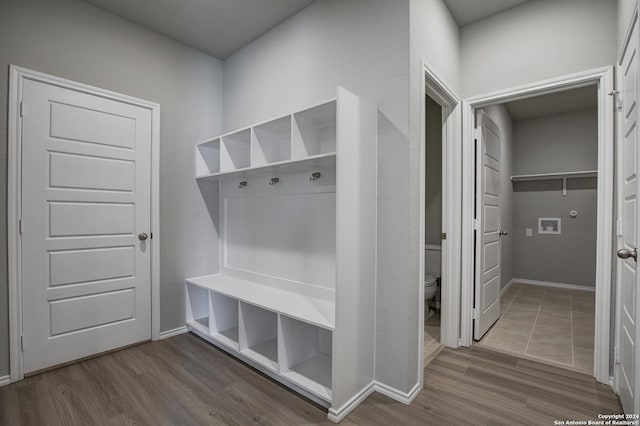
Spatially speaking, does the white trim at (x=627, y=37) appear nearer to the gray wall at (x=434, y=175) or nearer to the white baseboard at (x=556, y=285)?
the gray wall at (x=434, y=175)

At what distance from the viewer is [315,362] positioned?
2.19 m

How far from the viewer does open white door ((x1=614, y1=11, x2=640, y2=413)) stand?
1429mm

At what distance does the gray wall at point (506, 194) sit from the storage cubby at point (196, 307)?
12.6 feet

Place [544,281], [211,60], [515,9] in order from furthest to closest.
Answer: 1. [544,281]
2. [211,60]
3. [515,9]

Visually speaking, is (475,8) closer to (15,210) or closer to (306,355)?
(306,355)

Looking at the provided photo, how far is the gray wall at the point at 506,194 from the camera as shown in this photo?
435 cm

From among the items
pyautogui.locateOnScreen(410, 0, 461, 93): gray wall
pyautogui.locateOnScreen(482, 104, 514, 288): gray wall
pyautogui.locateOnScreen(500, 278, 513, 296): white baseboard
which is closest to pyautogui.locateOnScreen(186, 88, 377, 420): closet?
pyautogui.locateOnScreen(410, 0, 461, 93): gray wall

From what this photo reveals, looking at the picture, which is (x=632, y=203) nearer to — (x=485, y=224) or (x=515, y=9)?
(x=485, y=224)

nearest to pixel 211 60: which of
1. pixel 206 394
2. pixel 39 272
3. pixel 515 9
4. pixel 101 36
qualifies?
pixel 101 36

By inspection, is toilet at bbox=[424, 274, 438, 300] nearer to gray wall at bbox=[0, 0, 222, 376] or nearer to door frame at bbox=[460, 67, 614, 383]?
door frame at bbox=[460, 67, 614, 383]

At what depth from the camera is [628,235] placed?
1675mm

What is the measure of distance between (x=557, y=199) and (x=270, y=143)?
4793 millimetres

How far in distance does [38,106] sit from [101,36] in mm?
758

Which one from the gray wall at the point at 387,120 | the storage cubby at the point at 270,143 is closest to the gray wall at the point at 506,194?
the gray wall at the point at 387,120
